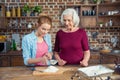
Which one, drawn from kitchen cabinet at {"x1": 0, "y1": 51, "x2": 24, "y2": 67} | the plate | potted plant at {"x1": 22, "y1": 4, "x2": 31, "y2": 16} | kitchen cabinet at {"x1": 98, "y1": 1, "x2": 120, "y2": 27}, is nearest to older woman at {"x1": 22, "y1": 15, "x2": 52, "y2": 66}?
the plate

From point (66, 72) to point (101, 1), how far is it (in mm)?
2994

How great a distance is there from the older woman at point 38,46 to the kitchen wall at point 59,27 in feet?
7.69

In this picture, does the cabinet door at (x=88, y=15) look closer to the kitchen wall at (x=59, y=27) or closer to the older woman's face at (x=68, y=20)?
the kitchen wall at (x=59, y=27)

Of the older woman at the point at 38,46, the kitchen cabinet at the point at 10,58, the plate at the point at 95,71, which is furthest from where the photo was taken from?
the kitchen cabinet at the point at 10,58

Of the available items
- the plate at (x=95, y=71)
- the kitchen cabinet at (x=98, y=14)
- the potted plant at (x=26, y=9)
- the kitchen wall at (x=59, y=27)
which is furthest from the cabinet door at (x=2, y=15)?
the plate at (x=95, y=71)

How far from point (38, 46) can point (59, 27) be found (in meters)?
2.46

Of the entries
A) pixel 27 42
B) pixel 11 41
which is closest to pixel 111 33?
pixel 11 41

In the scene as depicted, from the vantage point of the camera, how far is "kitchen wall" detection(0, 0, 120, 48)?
183 inches

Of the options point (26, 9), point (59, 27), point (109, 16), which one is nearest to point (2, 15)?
point (26, 9)

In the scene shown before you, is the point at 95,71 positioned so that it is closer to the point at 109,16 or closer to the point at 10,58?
the point at 10,58

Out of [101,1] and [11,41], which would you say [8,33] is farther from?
[101,1]

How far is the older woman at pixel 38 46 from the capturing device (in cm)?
220

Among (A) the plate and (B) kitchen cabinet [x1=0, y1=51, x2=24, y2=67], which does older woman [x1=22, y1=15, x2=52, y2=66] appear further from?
(B) kitchen cabinet [x1=0, y1=51, x2=24, y2=67]

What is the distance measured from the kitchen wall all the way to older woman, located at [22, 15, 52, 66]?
2.34m
